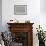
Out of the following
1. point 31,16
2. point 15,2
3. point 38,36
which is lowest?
point 38,36

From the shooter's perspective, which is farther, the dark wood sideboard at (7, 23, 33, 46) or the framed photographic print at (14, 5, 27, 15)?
the framed photographic print at (14, 5, 27, 15)

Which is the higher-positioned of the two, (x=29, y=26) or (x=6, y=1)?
(x=6, y=1)

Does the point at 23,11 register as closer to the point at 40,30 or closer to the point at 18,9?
the point at 18,9

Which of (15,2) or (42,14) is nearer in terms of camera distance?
(15,2)

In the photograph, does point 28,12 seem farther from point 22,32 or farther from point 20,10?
point 22,32

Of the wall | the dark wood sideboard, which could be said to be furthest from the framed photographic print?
the dark wood sideboard

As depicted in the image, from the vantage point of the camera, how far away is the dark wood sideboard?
207 inches

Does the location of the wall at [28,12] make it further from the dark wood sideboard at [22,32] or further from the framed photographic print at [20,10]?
the dark wood sideboard at [22,32]

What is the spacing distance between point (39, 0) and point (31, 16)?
2.28 feet

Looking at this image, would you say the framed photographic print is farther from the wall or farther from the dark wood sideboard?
the dark wood sideboard

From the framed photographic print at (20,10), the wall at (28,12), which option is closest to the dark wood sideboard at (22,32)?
→ the wall at (28,12)

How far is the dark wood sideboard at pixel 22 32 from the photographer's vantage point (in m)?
5.26

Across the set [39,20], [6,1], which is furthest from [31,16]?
[6,1]

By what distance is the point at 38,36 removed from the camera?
5.28 metres
